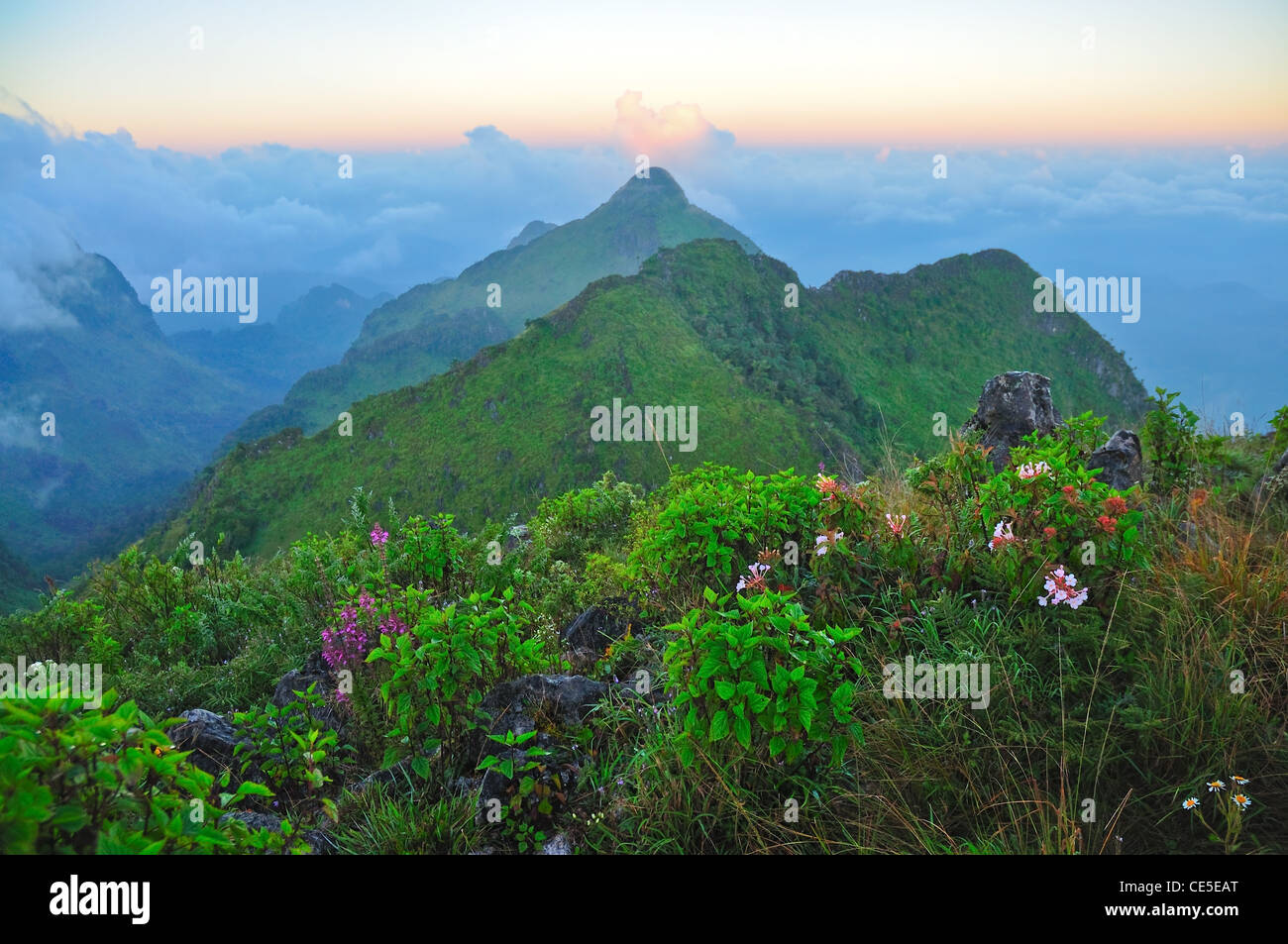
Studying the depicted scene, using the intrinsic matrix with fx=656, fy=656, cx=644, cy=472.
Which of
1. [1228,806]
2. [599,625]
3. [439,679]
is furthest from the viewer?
[599,625]

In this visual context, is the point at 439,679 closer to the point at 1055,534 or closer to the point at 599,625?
the point at 599,625

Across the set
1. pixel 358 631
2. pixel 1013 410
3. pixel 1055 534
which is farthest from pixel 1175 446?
pixel 358 631

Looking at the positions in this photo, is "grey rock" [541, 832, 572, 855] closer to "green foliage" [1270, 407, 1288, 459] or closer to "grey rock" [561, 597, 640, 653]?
"grey rock" [561, 597, 640, 653]

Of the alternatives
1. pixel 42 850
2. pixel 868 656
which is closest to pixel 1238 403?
pixel 868 656

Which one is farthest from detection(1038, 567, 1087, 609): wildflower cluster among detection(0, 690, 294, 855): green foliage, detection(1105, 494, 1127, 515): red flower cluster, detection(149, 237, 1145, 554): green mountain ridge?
detection(149, 237, 1145, 554): green mountain ridge
